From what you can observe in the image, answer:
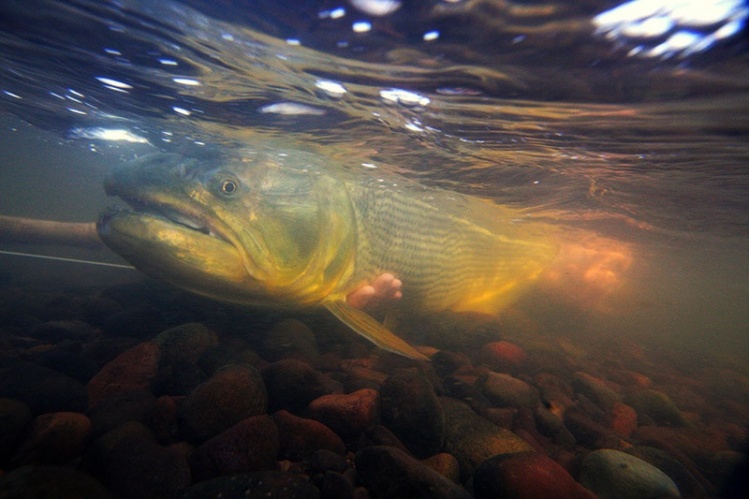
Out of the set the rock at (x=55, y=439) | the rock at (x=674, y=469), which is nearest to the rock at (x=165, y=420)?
the rock at (x=55, y=439)

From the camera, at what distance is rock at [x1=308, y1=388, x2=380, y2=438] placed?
9.39 feet

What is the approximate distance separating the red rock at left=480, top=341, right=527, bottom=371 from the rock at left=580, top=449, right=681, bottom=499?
2551 mm

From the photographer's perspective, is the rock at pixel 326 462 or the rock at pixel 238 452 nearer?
the rock at pixel 238 452

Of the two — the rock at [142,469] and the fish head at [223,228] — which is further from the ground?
the fish head at [223,228]

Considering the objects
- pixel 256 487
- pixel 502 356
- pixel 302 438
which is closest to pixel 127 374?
pixel 302 438

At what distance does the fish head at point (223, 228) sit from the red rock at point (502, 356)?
330 cm

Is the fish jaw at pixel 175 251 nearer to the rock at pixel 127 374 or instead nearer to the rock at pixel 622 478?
the rock at pixel 127 374

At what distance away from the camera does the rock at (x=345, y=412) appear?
286cm

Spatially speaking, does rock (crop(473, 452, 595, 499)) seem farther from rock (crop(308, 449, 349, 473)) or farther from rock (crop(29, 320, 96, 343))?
rock (crop(29, 320, 96, 343))

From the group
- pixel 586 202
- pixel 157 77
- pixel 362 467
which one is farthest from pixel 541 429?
pixel 586 202

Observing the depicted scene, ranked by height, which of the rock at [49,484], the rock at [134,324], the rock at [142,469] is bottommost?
→ the rock at [134,324]

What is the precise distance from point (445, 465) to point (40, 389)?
3.29m

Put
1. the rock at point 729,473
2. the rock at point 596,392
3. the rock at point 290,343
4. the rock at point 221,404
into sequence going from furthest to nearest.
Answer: the rock at point 596,392 < the rock at point 290,343 < the rock at point 729,473 < the rock at point 221,404

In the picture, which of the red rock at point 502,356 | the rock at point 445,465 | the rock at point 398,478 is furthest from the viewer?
the red rock at point 502,356
